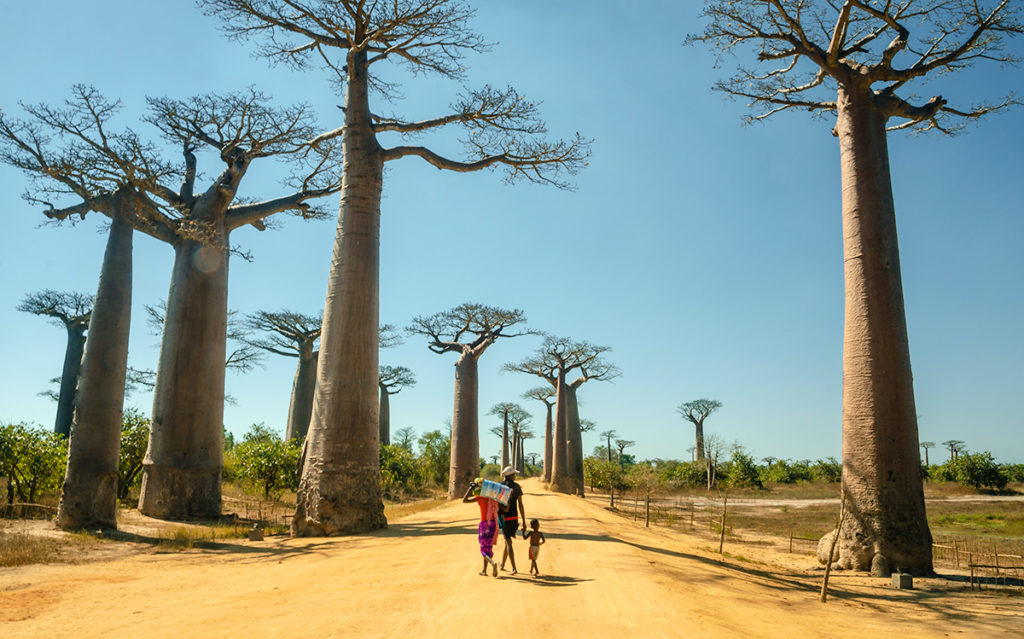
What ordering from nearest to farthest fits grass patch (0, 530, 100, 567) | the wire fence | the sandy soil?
the sandy soil, grass patch (0, 530, 100, 567), the wire fence

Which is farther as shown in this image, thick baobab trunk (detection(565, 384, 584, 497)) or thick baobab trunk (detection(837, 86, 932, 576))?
thick baobab trunk (detection(565, 384, 584, 497))

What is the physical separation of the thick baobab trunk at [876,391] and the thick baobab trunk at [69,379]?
1996cm

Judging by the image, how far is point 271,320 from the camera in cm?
2270

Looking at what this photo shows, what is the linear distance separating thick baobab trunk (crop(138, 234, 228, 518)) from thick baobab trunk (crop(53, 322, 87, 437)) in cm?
863

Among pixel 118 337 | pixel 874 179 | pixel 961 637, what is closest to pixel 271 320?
pixel 118 337

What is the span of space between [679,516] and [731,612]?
16.1 metres

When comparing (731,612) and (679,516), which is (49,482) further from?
(679,516)

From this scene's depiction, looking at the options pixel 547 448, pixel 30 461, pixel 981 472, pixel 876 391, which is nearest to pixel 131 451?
pixel 30 461

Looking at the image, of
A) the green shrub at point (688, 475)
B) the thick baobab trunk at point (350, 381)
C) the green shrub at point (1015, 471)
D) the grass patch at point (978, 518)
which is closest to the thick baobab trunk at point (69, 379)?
→ the thick baobab trunk at point (350, 381)

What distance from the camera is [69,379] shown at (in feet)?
64.0

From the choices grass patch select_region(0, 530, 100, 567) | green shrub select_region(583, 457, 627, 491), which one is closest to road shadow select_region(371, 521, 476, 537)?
grass patch select_region(0, 530, 100, 567)

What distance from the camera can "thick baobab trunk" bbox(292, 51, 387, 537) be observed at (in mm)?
9344

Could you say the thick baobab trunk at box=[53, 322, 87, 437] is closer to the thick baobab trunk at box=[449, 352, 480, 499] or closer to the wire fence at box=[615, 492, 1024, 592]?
the thick baobab trunk at box=[449, 352, 480, 499]

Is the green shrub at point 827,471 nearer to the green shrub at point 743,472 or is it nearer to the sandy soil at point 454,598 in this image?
the green shrub at point 743,472
